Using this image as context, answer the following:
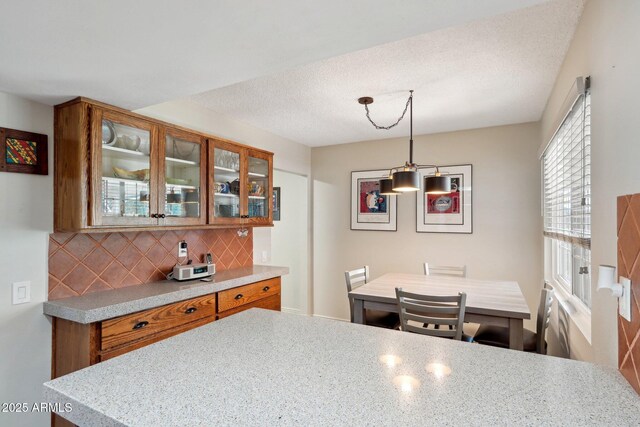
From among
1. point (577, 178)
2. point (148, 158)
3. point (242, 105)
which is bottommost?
point (577, 178)

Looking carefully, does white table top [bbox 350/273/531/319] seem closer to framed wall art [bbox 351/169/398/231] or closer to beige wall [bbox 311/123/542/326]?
beige wall [bbox 311/123/542/326]

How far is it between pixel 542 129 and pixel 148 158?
3377mm

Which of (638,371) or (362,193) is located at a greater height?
(362,193)

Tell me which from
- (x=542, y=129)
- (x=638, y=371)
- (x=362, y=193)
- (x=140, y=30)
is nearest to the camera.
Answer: (x=638, y=371)

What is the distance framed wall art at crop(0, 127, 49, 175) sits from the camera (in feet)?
6.00

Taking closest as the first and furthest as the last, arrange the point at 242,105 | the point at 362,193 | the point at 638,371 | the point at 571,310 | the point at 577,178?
the point at 638,371
the point at 577,178
the point at 571,310
the point at 242,105
the point at 362,193

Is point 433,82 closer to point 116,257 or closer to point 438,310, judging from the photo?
point 438,310

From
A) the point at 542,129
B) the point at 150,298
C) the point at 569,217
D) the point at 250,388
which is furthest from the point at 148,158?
the point at 542,129

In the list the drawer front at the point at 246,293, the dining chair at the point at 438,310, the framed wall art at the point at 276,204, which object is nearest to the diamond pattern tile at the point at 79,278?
the drawer front at the point at 246,293

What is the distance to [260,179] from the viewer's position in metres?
3.30

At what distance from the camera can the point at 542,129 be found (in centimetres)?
317

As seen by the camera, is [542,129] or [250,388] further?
[542,129]

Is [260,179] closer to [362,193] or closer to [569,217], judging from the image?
[362,193]

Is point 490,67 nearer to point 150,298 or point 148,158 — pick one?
point 148,158
